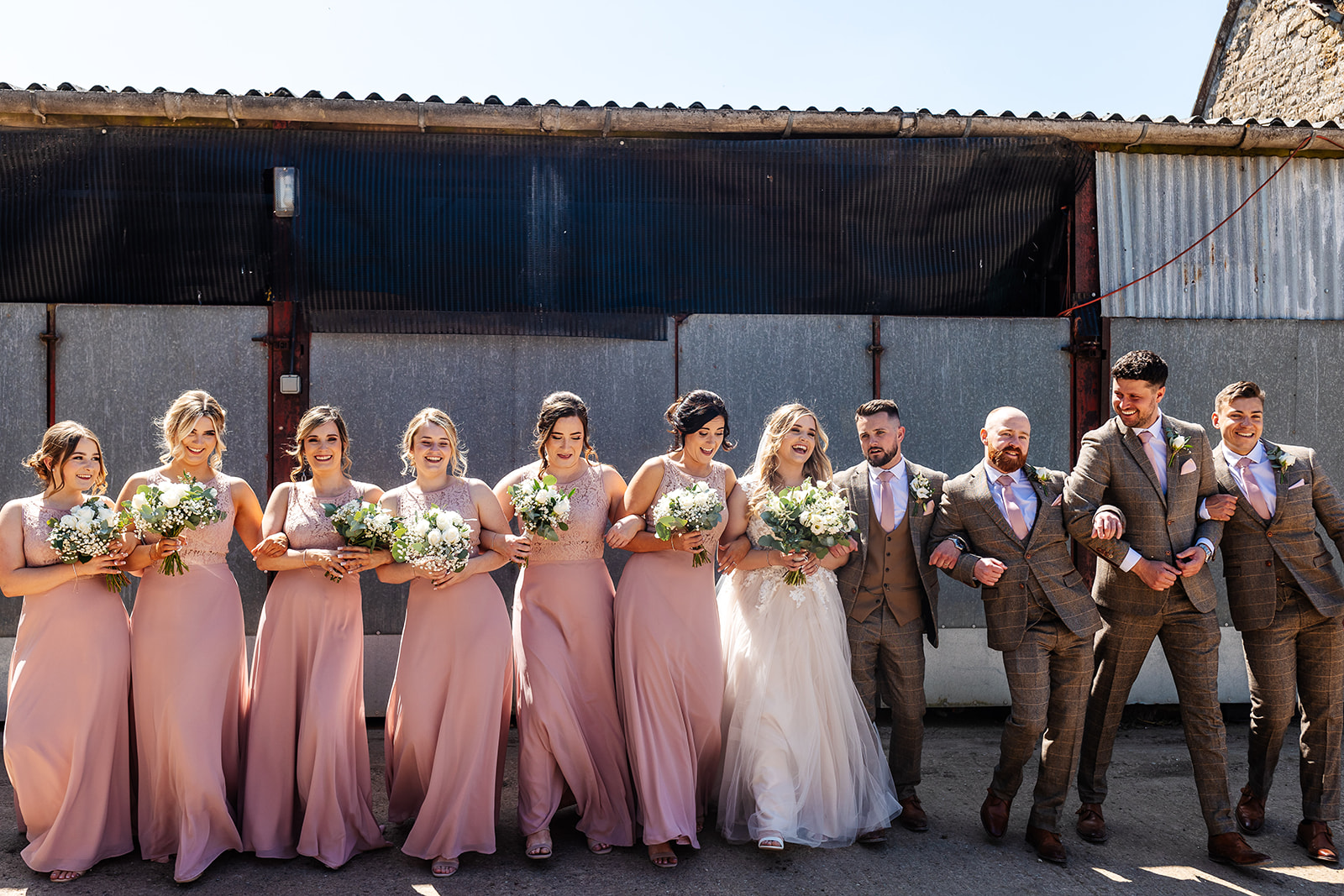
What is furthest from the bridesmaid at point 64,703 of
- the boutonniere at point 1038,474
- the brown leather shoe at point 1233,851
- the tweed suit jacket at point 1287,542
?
the tweed suit jacket at point 1287,542

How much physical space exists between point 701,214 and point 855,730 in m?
3.87

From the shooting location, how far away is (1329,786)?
4.49 meters

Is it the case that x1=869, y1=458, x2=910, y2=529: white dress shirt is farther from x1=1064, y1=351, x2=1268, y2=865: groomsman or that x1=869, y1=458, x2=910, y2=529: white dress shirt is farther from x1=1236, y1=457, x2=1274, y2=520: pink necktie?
x1=1236, y1=457, x2=1274, y2=520: pink necktie

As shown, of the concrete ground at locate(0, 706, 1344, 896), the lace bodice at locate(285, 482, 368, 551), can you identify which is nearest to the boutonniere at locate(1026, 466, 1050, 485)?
the concrete ground at locate(0, 706, 1344, 896)

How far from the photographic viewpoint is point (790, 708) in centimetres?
446

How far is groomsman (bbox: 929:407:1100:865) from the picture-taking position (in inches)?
173

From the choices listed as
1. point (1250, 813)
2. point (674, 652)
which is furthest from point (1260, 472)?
point (674, 652)

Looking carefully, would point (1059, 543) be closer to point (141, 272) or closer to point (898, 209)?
point (898, 209)

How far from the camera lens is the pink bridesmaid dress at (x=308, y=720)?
418cm

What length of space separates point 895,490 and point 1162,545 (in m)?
1.32

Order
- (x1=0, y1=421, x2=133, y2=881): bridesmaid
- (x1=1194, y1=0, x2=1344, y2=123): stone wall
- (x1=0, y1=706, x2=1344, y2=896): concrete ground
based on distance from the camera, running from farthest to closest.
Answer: (x1=1194, y1=0, x2=1344, y2=123): stone wall, (x1=0, y1=421, x2=133, y2=881): bridesmaid, (x1=0, y1=706, x2=1344, y2=896): concrete ground

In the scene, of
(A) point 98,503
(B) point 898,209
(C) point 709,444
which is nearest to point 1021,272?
(B) point 898,209

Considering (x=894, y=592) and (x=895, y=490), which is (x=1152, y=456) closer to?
(x=895, y=490)

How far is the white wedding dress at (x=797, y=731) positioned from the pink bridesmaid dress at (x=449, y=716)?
3.91 feet
